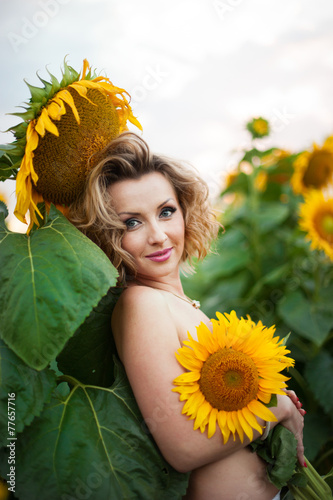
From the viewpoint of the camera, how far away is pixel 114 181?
3.66 feet

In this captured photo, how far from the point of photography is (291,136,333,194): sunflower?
241cm

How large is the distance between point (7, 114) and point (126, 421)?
2.13 ft

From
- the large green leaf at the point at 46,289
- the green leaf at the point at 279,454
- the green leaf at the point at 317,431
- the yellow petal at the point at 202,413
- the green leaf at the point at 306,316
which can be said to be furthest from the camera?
the green leaf at the point at 306,316

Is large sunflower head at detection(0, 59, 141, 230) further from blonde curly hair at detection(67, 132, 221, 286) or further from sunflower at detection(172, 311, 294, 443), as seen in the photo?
sunflower at detection(172, 311, 294, 443)

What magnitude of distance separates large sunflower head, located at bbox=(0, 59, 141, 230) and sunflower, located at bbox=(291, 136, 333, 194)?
1653mm

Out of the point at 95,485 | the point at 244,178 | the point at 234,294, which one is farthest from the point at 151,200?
the point at 244,178

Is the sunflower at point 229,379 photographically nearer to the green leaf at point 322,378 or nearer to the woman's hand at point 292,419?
the woman's hand at point 292,419

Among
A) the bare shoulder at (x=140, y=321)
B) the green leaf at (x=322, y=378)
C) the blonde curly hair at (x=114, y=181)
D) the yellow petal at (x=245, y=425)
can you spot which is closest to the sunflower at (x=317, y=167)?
the green leaf at (x=322, y=378)

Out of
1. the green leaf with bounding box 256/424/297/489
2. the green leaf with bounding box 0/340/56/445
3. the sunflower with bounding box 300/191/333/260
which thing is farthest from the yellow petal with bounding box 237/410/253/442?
the sunflower with bounding box 300/191/333/260

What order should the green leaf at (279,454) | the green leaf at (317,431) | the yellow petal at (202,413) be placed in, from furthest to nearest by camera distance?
the green leaf at (317,431) < the green leaf at (279,454) < the yellow petal at (202,413)

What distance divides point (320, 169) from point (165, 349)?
1815mm

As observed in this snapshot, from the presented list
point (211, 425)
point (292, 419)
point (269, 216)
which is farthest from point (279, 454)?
point (269, 216)

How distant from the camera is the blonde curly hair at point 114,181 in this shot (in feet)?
3.38

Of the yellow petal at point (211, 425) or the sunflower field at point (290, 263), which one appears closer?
the yellow petal at point (211, 425)
